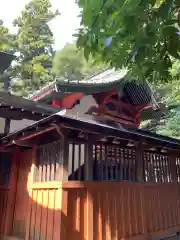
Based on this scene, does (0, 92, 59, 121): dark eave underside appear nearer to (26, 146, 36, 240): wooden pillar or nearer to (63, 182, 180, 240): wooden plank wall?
(26, 146, 36, 240): wooden pillar

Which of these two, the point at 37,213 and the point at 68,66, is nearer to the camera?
the point at 37,213

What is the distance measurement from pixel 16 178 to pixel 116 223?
2624 mm

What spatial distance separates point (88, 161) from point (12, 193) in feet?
7.41

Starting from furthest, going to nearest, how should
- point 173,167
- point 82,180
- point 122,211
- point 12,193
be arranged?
point 173,167 < point 12,193 < point 122,211 < point 82,180

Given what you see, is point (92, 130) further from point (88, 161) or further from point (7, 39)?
point (7, 39)

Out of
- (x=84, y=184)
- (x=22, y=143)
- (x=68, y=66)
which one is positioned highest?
(x=68, y=66)

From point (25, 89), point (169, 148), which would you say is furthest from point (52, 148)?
point (25, 89)

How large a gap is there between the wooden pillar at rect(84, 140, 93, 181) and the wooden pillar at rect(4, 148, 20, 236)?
2056mm

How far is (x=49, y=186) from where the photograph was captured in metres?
4.60

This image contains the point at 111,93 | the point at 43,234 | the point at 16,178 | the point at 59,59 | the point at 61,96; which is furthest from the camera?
the point at 59,59

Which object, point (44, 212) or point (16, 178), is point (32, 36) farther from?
point (44, 212)

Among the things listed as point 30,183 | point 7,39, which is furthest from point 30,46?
point 30,183

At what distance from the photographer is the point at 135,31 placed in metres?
1.91

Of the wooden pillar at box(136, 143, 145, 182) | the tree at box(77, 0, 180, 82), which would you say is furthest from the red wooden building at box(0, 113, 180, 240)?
the tree at box(77, 0, 180, 82)
